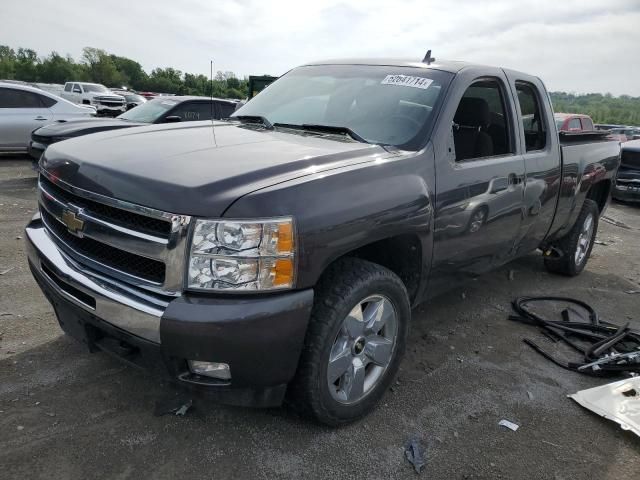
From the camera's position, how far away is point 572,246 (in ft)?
17.1

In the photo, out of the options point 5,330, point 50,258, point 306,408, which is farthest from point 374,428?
point 5,330

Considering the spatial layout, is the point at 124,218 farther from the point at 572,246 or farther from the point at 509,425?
the point at 572,246

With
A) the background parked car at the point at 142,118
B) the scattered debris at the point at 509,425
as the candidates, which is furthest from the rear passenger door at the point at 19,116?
the scattered debris at the point at 509,425

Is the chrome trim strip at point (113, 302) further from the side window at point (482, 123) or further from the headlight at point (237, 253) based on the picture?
the side window at point (482, 123)

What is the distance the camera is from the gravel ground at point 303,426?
7.65 ft

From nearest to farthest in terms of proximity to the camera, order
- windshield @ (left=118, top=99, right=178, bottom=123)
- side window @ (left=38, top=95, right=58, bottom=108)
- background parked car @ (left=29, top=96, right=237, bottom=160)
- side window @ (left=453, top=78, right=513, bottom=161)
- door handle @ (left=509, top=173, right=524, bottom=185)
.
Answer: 1. side window @ (left=453, top=78, right=513, bottom=161)
2. door handle @ (left=509, top=173, right=524, bottom=185)
3. background parked car @ (left=29, top=96, right=237, bottom=160)
4. windshield @ (left=118, top=99, right=178, bottom=123)
5. side window @ (left=38, top=95, right=58, bottom=108)

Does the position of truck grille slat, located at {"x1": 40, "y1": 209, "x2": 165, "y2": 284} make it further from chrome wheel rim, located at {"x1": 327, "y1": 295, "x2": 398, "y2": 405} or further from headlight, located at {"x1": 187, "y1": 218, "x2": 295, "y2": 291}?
chrome wheel rim, located at {"x1": 327, "y1": 295, "x2": 398, "y2": 405}

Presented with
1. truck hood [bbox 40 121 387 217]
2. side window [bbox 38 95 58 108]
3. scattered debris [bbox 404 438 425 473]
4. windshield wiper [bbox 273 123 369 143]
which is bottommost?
scattered debris [bbox 404 438 425 473]

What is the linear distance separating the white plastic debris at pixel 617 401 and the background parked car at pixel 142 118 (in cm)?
575

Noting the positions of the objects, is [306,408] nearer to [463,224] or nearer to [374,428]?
[374,428]

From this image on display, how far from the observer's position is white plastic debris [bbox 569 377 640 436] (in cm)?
283

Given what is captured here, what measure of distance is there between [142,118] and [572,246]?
6.67 m

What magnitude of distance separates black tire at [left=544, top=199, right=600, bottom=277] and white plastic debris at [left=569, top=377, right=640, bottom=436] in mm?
2317

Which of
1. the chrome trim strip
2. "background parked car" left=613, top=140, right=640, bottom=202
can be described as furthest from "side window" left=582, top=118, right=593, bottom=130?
the chrome trim strip
